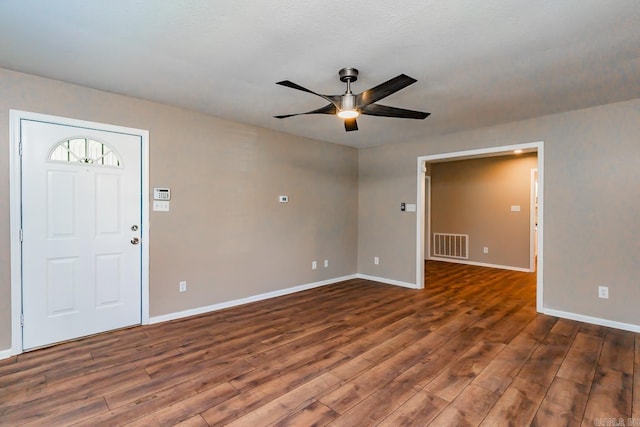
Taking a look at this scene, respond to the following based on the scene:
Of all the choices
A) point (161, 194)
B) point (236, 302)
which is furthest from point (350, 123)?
point (236, 302)

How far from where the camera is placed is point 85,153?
3.07 meters

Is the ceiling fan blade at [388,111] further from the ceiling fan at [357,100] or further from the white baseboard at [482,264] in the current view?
the white baseboard at [482,264]

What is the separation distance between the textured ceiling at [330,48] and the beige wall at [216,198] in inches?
10.4

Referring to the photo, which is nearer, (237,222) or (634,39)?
(634,39)

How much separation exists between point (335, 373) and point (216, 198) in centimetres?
249

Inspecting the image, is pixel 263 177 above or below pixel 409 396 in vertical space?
above

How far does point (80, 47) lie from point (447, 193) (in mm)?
6956

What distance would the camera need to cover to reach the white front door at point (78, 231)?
2805mm

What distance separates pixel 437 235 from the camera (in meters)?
7.66

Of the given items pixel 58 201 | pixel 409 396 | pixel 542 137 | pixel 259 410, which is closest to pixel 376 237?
pixel 542 137

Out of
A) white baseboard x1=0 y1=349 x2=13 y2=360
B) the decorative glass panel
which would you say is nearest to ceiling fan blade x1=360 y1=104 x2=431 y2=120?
the decorative glass panel

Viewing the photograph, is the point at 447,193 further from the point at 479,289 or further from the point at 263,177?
the point at 263,177

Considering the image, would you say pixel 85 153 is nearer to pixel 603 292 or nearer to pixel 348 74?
pixel 348 74

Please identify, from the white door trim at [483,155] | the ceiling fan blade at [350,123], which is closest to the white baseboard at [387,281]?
the white door trim at [483,155]
